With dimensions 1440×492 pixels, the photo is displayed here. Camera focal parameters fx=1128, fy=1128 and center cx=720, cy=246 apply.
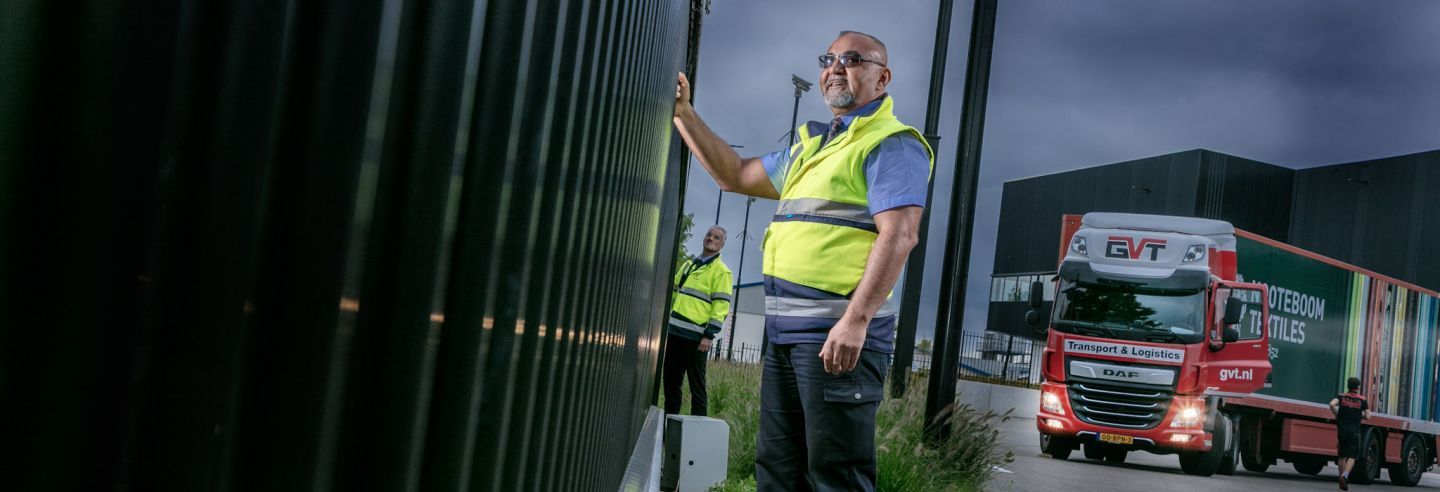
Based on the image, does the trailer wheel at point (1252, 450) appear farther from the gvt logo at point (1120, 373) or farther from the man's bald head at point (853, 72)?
the man's bald head at point (853, 72)

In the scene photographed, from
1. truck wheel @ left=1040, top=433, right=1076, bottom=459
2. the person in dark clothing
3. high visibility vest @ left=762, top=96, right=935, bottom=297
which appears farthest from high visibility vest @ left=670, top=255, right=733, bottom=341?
the person in dark clothing

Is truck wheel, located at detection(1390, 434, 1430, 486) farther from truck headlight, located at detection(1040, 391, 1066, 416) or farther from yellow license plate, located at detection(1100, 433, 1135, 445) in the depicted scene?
truck headlight, located at detection(1040, 391, 1066, 416)

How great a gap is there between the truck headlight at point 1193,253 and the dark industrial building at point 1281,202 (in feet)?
83.3

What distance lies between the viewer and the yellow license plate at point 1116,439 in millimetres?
14320

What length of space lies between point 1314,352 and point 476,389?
A: 17262 mm

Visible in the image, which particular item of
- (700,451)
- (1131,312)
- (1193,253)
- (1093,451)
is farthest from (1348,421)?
(700,451)

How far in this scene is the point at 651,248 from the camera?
13.4 feet

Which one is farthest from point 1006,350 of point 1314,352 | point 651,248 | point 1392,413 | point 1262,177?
point 651,248

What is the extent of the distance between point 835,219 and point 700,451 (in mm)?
1952

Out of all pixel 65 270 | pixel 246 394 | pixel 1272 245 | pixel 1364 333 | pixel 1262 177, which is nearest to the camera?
pixel 65 270

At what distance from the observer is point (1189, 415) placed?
45.9ft

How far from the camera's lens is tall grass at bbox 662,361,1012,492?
6.46m

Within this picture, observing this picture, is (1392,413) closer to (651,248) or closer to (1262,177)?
(651,248)

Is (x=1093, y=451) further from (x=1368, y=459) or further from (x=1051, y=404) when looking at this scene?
(x=1368, y=459)
